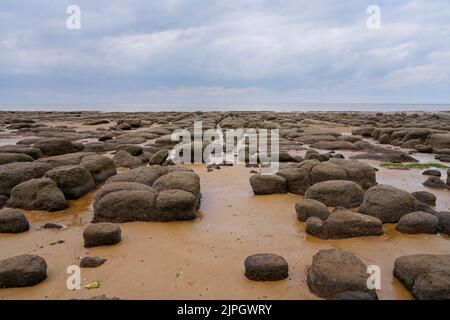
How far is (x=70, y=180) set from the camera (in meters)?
8.36

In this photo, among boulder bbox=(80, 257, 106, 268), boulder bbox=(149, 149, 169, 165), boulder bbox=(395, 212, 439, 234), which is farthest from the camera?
boulder bbox=(149, 149, 169, 165)

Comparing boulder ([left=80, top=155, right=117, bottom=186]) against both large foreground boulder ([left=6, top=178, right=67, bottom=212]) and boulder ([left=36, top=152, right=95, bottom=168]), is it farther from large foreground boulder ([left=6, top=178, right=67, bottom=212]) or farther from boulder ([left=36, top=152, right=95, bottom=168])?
large foreground boulder ([left=6, top=178, right=67, bottom=212])

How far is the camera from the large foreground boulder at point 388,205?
6613mm

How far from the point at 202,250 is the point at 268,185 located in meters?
3.37

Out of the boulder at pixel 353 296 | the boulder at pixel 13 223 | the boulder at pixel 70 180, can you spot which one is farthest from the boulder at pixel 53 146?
the boulder at pixel 353 296

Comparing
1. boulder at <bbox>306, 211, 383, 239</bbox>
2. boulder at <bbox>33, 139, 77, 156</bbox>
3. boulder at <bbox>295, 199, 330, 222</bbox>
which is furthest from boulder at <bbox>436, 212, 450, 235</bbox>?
boulder at <bbox>33, 139, 77, 156</bbox>

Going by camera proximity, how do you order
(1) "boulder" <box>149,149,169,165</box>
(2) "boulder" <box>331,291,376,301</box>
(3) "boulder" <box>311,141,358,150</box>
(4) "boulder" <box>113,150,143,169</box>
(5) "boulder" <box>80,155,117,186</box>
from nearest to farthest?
(2) "boulder" <box>331,291,376,301</box>, (5) "boulder" <box>80,155,117,186</box>, (4) "boulder" <box>113,150,143,169</box>, (1) "boulder" <box>149,149,169,165</box>, (3) "boulder" <box>311,141,358,150</box>

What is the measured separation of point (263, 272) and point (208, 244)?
1.38 metres

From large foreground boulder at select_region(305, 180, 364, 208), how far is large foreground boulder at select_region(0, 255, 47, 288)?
4960mm

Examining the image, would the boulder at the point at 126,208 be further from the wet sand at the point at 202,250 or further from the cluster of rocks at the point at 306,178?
the cluster of rocks at the point at 306,178

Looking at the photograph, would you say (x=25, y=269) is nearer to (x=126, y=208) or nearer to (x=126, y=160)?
(x=126, y=208)

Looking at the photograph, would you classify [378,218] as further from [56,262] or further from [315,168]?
[56,262]

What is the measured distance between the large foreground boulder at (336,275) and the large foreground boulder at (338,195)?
2.98 meters

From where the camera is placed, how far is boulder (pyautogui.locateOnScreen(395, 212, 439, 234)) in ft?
20.0
